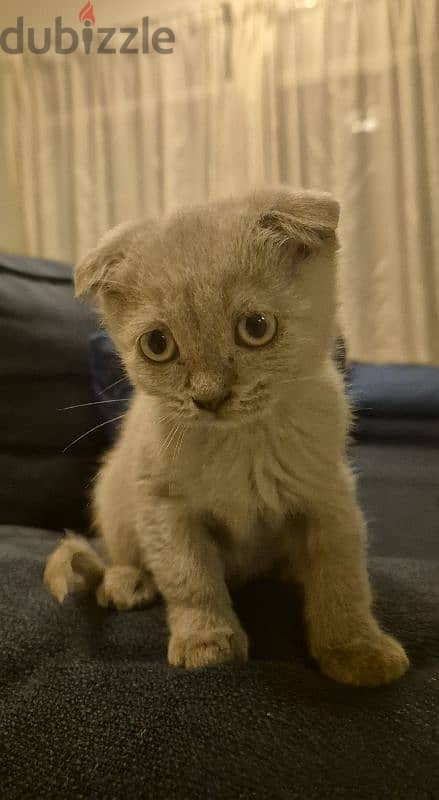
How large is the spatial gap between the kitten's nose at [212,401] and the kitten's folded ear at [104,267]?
192 mm

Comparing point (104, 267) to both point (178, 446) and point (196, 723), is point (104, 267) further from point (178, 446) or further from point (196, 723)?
point (196, 723)

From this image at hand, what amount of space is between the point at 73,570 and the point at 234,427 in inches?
12.0

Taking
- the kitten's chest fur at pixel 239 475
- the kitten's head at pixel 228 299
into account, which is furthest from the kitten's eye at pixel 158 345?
the kitten's chest fur at pixel 239 475

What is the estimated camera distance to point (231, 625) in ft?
2.15

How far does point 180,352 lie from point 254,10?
80.1 inches

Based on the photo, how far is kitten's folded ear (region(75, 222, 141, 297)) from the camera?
0.71m

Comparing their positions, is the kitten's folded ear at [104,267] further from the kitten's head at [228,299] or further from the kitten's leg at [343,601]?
the kitten's leg at [343,601]

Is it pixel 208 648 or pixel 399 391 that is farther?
pixel 399 391

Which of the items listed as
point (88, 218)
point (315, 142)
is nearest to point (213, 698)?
point (88, 218)

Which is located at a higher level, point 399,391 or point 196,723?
point 399,391

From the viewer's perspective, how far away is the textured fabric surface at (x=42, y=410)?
1229 millimetres

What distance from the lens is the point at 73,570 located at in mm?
802

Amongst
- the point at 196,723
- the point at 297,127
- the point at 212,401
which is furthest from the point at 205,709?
the point at 297,127

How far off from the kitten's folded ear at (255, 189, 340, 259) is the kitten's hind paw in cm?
47
